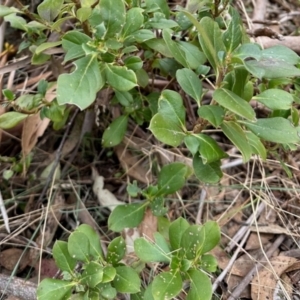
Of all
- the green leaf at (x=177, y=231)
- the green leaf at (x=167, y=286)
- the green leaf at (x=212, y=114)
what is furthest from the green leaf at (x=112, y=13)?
the green leaf at (x=167, y=286)

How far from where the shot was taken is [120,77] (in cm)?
122

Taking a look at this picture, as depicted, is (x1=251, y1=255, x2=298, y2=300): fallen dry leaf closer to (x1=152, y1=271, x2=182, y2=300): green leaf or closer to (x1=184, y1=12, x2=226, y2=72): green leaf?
(x1=152, y1=271, x2=182, y2=300): green leaf

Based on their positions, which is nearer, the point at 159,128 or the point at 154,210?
the point at 159,128

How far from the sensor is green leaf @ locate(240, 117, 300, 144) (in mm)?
1192

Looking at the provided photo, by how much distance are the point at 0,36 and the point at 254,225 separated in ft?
3.52

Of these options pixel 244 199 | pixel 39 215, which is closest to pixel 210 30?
pixel 244 199

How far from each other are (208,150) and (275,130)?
18cm

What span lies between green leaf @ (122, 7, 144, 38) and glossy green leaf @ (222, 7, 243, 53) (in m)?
0.22

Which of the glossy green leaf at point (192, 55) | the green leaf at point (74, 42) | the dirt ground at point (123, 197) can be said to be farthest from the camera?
the dirt ground at point (123, 197)

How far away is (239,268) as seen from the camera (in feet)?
4.74

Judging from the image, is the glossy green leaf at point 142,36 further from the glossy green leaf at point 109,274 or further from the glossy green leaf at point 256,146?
the glossy green leaf at point 109,274

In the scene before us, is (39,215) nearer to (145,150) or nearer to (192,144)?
(145,150)

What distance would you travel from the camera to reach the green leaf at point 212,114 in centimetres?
116

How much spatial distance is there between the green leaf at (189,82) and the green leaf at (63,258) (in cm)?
51
